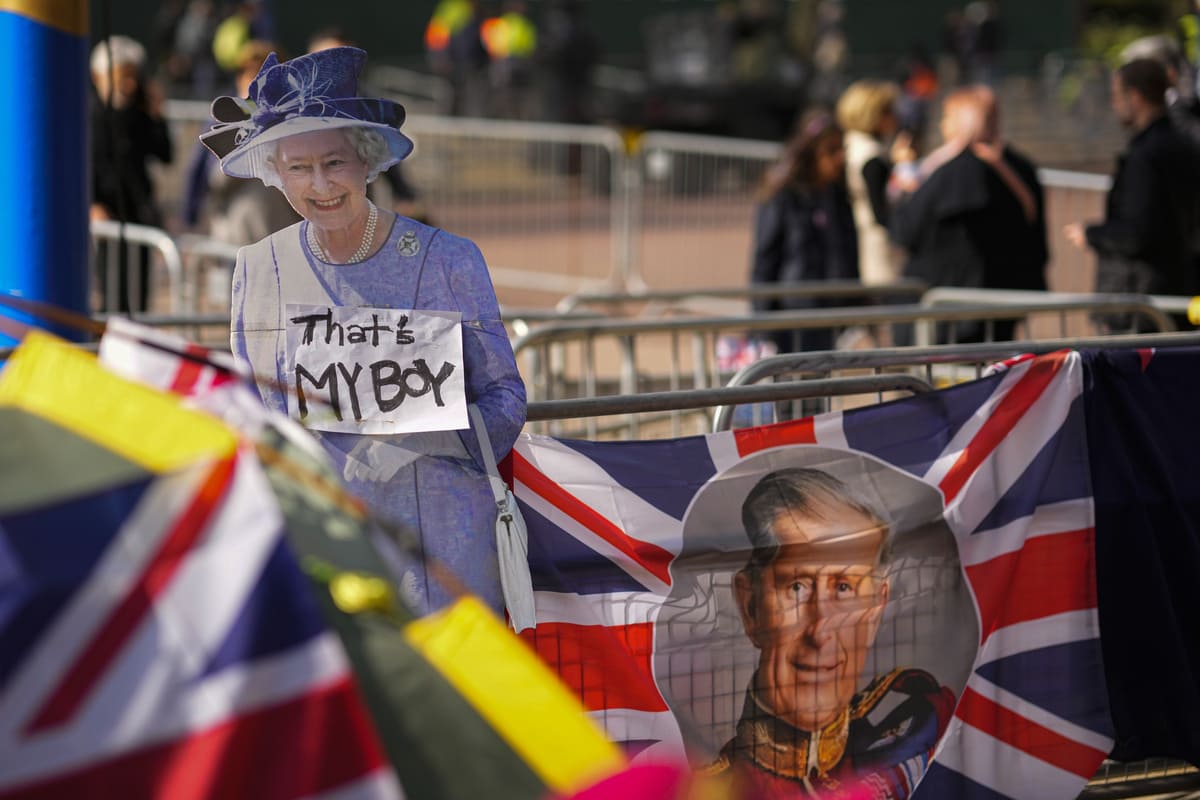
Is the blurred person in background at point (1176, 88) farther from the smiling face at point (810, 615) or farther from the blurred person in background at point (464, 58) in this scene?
the blurred person in background at point (464, 58)

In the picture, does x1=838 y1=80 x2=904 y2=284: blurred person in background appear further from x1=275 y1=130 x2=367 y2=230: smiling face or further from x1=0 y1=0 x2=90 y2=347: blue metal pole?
x1=275 y1=130 x2=367 y2=230: smiling face

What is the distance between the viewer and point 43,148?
4770 mm

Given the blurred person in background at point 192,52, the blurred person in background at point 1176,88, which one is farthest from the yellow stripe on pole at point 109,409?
the blurred person in background at point 192,52

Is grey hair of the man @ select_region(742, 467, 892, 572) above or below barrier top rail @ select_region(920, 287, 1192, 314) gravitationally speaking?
below

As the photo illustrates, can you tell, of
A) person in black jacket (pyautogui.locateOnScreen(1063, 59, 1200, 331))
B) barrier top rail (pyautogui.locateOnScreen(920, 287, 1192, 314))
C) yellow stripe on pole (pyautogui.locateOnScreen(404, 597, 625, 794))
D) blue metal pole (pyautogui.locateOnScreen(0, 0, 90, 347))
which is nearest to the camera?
yellow stripe on pole (pyautogui.locateOnScreen(404, 597, 625, 794))

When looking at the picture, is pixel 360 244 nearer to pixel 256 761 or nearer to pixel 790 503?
pixel 790 503

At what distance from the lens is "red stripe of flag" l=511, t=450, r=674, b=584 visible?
4.22m

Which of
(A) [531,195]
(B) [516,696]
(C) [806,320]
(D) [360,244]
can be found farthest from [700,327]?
(A) [531,195]

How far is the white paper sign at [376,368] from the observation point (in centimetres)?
347

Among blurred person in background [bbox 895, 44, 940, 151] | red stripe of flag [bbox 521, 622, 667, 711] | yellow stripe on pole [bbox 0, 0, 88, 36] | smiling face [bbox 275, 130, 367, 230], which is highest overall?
blurred person in background [bbox 895, 44, 940, 151]

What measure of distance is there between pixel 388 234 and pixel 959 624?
81.2 inches

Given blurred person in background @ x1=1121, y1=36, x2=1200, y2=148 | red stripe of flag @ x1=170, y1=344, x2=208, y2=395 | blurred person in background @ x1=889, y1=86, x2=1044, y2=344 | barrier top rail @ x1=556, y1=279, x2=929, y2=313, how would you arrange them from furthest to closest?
blurred person in background @ x1=889, y1=86, x2=1044, y2=344, barrier top rail @ x1=556, y1=279, x2=929, y2=313, blurred person in background @ x1=1121, y1=36, x2=1200, y2=148, red stripe of flag @ x1=170, y1=344, x2=208, y2=395

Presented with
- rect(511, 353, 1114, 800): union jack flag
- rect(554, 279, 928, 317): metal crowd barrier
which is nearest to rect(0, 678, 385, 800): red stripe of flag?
rect(511, 353, 1114, 800): union jack flag

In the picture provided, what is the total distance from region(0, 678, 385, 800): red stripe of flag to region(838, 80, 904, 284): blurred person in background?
8.01 metres
